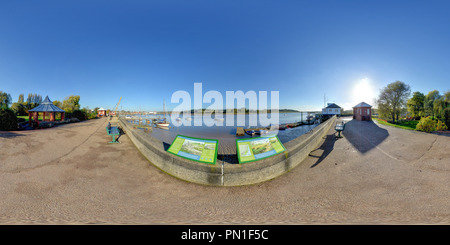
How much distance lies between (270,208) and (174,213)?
2.15 meters

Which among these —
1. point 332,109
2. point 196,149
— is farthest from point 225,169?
point 332,109

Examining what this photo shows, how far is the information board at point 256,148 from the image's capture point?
4.49 m

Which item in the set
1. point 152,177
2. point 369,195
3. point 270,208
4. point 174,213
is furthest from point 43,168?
point 369,195

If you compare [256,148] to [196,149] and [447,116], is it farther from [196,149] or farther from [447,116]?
[447,116]

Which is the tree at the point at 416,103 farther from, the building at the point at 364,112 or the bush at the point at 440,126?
the building at the point at 364,112

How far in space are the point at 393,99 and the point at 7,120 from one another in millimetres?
38053

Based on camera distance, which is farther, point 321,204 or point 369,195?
point 369,195

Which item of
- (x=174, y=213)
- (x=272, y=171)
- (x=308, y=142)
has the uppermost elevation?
(x=308, y=142)

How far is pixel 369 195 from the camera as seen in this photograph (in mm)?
3922

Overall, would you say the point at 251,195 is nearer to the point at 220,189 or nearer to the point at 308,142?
the point at 220,189

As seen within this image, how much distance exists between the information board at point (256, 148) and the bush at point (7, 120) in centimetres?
1747

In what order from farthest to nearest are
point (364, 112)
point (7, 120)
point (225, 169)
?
point (364, 112) < point (7, 120) < point (225, 169)

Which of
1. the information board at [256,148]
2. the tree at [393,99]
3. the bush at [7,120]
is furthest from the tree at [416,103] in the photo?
the bush at [7,120]

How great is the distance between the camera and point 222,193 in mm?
4016
